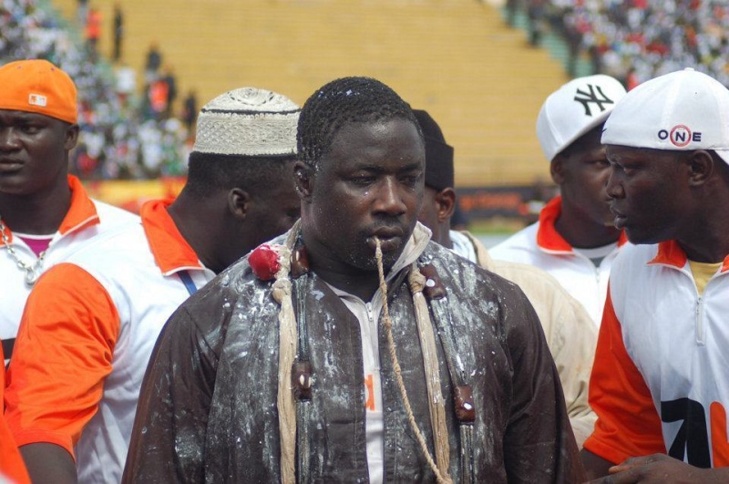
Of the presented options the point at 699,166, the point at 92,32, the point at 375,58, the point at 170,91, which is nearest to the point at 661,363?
the point at 699,166

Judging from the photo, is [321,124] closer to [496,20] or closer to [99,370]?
[99,370]

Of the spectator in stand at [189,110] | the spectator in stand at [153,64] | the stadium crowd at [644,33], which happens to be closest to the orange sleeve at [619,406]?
the spectator in stand at [189,110]

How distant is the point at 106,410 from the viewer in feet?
12.0

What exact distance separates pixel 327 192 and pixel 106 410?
129cm

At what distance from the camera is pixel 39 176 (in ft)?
16.0

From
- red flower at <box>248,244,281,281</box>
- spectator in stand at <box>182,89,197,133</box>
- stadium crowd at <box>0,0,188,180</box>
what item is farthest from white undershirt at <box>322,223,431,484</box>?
spectator in stand at <box>182,89,197,133</box>

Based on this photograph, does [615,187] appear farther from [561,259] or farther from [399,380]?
[561,259]

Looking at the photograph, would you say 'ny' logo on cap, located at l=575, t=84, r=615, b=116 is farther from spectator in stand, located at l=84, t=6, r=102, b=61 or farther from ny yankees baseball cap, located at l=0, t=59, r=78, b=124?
spectator in stand, located at l=84, t=6, r=102, b=61

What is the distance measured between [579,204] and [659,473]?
2223 millimetres

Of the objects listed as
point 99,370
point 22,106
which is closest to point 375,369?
point 99,370

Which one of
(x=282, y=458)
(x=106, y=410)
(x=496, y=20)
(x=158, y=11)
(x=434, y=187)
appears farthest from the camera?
(x=496, y=20)

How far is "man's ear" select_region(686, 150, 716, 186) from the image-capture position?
10.9 ft

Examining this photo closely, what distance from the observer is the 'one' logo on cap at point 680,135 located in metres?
3.29

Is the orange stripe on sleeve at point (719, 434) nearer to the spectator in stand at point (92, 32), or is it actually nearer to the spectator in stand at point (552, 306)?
the spectator in stand at point (552, 306)
